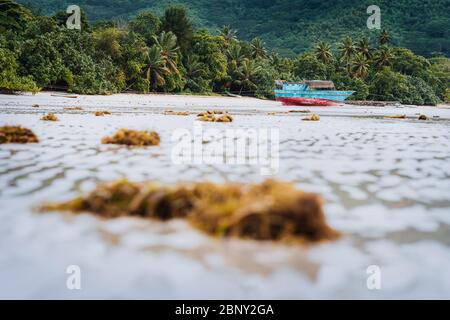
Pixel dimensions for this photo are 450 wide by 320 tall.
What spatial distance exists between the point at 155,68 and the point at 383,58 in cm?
5018

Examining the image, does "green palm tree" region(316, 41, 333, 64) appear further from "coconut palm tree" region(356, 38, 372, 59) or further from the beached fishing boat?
the beached fishing boat

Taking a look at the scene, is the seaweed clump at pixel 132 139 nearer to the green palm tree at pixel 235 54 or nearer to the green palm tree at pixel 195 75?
the green palm tree at pixel 195 75

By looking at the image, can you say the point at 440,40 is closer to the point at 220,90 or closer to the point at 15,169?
the point at 220,90

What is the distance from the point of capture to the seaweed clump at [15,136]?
882 cm

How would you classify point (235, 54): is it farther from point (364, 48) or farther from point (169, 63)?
point (364, 48)

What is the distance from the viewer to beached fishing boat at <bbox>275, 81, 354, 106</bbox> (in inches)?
2207

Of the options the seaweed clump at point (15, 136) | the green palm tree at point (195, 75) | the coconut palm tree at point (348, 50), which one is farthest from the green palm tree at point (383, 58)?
the seaweed clump at point (15, 136)

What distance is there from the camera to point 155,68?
193 ft

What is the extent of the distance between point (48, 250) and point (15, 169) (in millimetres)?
3385

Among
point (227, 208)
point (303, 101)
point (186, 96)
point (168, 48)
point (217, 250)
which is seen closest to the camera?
point (217, 250)

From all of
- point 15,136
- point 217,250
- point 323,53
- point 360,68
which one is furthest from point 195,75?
point 217,250

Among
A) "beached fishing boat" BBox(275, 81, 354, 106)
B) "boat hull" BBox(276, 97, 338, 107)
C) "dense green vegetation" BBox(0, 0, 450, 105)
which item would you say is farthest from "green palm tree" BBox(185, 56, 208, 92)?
"boat hull" BBox(276, 97, 338, 107)

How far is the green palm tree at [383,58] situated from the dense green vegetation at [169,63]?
0.62 ft

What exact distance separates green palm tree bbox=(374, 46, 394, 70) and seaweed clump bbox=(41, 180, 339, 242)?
91196 mm
